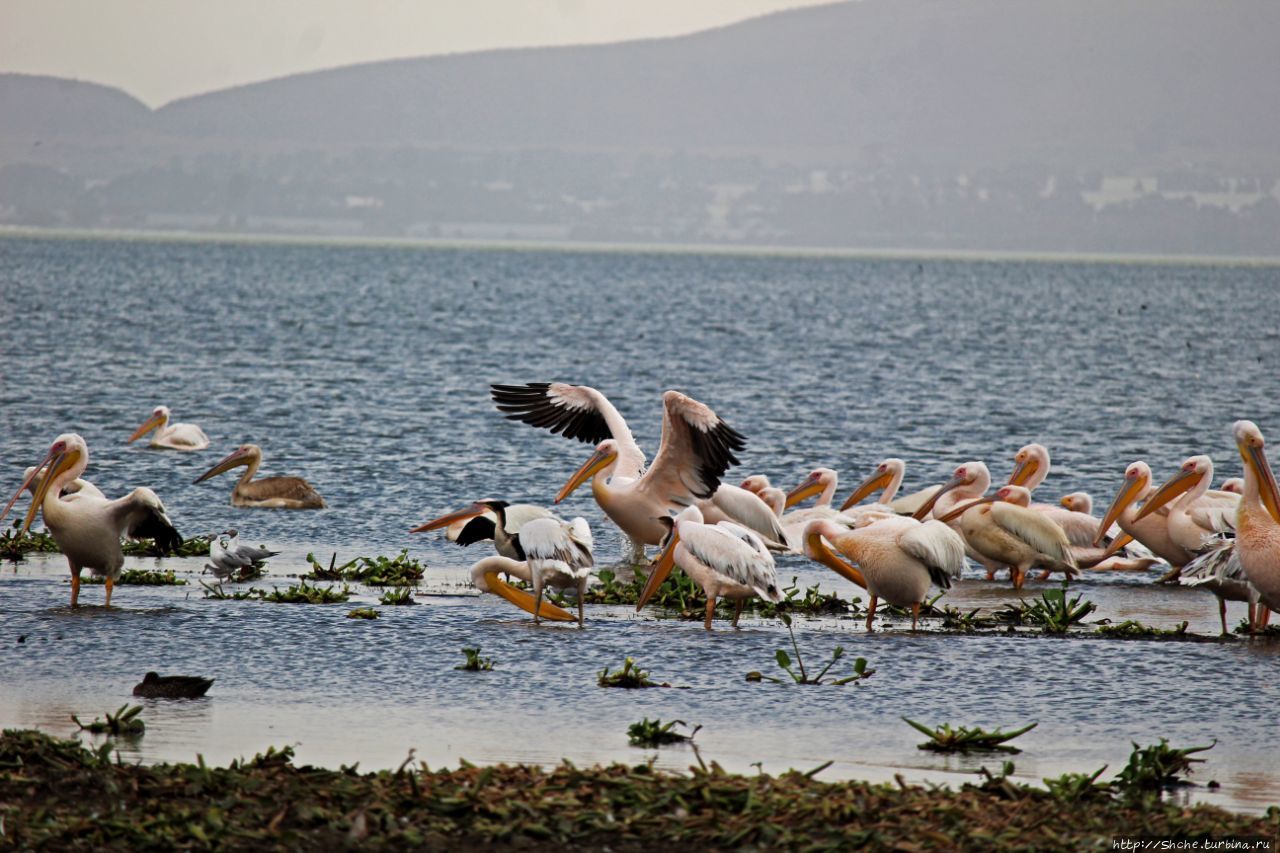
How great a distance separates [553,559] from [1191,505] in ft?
14.6

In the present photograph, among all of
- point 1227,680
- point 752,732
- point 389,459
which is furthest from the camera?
point 389,459

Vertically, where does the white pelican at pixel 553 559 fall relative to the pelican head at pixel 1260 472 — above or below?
below

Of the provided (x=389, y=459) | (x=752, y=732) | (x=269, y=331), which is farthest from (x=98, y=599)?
(x=269, y=331)

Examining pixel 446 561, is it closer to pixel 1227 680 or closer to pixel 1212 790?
pixel 1227 680

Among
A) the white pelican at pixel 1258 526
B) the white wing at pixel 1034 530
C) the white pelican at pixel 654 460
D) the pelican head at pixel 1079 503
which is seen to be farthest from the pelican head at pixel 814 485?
the white pelican at pixel 1258 526

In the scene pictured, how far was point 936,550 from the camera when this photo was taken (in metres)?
8.44

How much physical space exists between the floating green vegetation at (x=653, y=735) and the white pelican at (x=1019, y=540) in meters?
4.59

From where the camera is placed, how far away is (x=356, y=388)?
25.0m

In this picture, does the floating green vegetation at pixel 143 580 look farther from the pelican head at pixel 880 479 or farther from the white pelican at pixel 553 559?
the pelican head at pixel 880 479

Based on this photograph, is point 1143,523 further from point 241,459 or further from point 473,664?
point 241,459

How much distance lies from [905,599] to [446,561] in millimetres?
3420

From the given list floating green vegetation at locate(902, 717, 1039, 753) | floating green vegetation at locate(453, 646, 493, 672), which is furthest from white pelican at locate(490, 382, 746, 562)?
floating green vegetation at locate(902, 717, 1039, 753)

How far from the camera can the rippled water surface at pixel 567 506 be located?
638 cm

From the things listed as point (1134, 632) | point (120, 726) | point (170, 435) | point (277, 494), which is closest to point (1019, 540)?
point (1134, 632)
